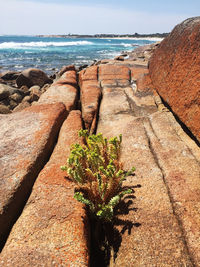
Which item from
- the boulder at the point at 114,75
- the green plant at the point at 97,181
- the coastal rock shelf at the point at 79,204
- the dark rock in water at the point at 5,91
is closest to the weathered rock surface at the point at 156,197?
the coastal rock shelf at the point at 79,204

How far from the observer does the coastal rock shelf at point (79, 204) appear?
64.1 inches

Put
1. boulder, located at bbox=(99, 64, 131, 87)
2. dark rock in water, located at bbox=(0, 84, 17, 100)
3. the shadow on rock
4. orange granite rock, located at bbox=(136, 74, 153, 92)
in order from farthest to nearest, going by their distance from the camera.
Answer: dark rock in water, located at bbox=(0, 84, 17, 100) < boulder, located at bbox=(99, 64, 131, 87) < orange granite rock, located at bbox=(136, 74, 153, 92) < the shadow on rock

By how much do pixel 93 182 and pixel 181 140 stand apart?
1434 millimetres

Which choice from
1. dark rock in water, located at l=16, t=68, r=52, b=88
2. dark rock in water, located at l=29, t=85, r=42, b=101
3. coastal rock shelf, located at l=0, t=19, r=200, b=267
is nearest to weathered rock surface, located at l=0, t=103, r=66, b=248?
coastal rock shelf, located at l=0, t=19, r=200, b=267

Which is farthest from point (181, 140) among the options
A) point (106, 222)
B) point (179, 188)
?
point (106, 222)

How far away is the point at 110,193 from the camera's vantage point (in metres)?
2.14

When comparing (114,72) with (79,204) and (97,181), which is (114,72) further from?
(79,204)

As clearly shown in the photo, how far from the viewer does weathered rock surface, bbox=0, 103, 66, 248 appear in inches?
77.3

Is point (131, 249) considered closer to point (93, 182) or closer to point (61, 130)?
point (93, 182)

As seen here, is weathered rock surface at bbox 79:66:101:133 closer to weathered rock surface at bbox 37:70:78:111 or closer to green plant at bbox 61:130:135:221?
weathered rock surface at bbox 37:70:78:111

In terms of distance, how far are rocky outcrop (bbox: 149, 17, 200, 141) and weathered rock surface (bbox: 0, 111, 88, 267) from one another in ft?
5.96

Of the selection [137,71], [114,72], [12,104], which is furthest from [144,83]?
[12,104]

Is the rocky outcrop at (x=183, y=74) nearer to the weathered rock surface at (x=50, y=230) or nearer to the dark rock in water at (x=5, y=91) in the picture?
the weathered rock surface at (x=50, y=230)

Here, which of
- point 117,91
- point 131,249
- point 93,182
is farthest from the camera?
point 117,91
